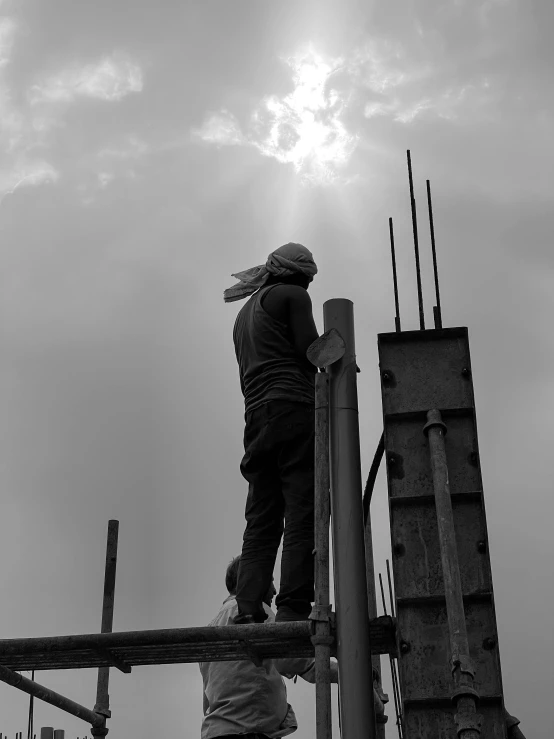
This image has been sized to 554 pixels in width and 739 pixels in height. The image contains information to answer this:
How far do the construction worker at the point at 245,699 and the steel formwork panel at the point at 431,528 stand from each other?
1.56 m

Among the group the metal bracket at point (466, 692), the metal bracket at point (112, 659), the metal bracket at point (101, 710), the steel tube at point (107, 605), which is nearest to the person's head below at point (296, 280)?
the metal bracket at point (112, 659)

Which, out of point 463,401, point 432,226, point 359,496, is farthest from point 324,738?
point 432,226

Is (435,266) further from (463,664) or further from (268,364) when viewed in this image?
(463,664)

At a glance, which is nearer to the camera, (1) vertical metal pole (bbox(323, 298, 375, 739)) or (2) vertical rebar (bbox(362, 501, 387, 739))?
(1) vertical metal pole (bbox(323, 298, 375, 739))

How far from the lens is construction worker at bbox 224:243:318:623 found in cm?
684

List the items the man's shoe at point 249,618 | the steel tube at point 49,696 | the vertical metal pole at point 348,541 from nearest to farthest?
the vertical metal pole at point 348,541 < the man's shoe at point 249,618 < the steel tube at point 49,696

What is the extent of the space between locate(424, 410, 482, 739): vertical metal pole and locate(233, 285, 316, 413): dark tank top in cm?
123

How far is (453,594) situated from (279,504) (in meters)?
2.03

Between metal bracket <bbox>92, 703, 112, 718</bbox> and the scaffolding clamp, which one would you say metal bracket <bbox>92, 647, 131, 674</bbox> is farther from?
metal bracket <bbox>92, 703, 112, 718</bbox>

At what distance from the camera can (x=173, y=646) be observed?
6730 mm

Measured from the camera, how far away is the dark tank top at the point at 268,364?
723 cm

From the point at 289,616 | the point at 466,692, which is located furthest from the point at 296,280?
the point at 466,692

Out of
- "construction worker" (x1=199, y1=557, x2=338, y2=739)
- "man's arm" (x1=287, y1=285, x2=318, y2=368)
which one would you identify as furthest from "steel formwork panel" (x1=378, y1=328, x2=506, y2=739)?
"construction worker" (x1=199, y1=557, x2=338, y2=739)

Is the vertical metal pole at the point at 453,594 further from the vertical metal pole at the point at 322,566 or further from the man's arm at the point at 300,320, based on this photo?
the man's arm at the point at 300,320
